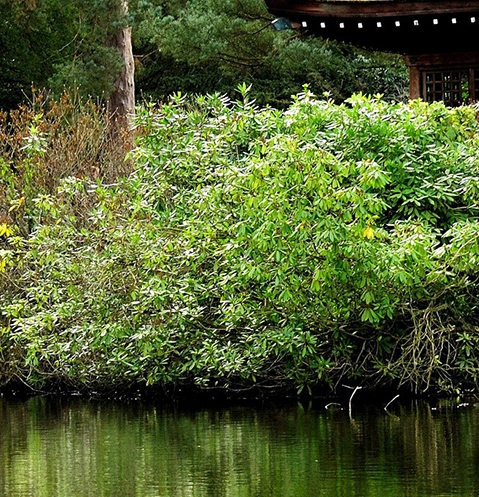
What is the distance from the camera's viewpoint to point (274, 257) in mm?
11039

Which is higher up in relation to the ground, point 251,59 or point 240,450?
point 251,59

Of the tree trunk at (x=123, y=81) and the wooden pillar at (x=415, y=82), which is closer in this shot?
the wooden pillar at (x=415, y=82)

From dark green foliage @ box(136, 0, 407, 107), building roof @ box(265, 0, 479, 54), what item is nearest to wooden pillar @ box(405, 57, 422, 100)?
building roof @ box(265, 0, 479, 54)

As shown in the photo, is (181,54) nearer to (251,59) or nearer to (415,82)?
(251,59)

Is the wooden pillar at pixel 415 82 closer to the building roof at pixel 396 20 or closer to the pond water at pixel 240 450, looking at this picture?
the building roof at pixel 396 20

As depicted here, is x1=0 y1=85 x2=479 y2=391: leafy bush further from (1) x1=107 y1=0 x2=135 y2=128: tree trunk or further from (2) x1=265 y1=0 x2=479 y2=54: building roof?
(1) x1=107 y1=0 x2=135 y2=128: tree trunk

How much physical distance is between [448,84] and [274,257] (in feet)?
22.2

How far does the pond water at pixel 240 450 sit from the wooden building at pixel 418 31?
586 centimetres

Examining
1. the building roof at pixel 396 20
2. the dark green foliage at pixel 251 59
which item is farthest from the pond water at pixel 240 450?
the dark green foliage at pixel 251 59

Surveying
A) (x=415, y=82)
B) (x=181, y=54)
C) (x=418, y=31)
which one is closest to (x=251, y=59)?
(x=181, y=54)

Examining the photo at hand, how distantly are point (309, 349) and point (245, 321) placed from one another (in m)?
0.81

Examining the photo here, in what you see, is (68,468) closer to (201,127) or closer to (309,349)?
(309,349)

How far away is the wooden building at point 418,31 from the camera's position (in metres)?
15.9

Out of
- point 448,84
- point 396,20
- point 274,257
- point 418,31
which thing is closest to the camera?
point 274,257
